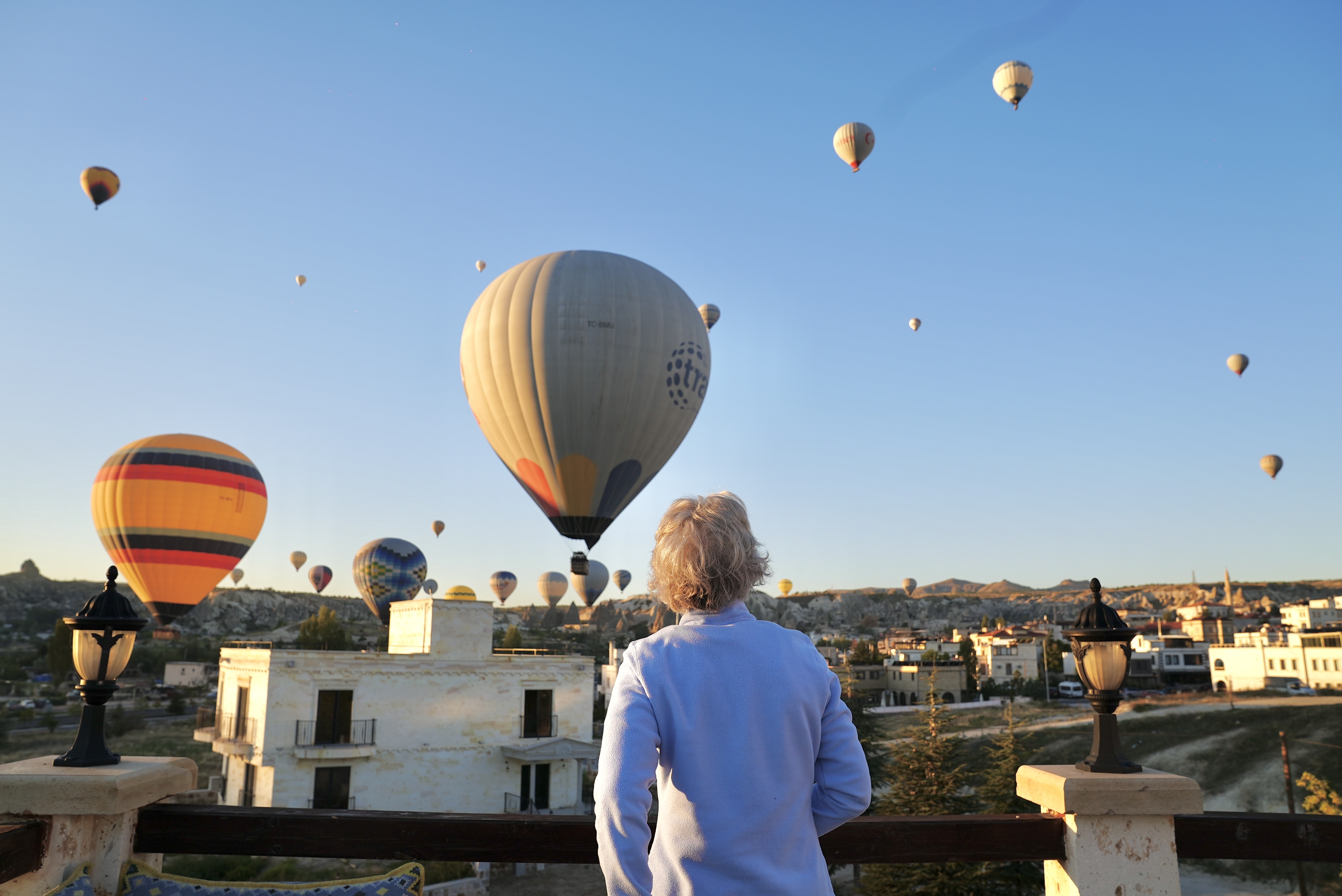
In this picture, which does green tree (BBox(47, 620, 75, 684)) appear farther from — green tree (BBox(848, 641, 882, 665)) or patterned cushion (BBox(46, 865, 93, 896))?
patterned cushion (BBox(46, 865, 93, 896))

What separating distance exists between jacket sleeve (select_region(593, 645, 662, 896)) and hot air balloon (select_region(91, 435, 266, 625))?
30.3 metres

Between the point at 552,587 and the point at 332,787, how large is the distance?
153 ft

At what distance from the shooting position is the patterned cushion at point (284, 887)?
3145mm

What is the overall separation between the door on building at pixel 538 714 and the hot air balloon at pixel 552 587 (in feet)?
143

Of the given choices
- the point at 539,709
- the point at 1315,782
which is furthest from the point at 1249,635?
the point at 539,709

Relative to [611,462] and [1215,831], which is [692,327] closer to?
[611,462]

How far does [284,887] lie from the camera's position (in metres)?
3.18

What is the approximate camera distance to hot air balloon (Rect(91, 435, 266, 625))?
90.8 feet

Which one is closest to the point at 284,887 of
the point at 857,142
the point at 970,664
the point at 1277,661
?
the point at 857,142

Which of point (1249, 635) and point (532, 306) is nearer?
point (532, 306)

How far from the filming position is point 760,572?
2230 millimetres

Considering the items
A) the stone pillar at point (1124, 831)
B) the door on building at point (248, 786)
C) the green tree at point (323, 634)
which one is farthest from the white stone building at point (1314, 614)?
the stone pillar at point (1124, 831)

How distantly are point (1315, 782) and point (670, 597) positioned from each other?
33170 mm

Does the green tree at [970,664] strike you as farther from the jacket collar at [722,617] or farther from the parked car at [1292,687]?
the jacket collar at [722,617]
